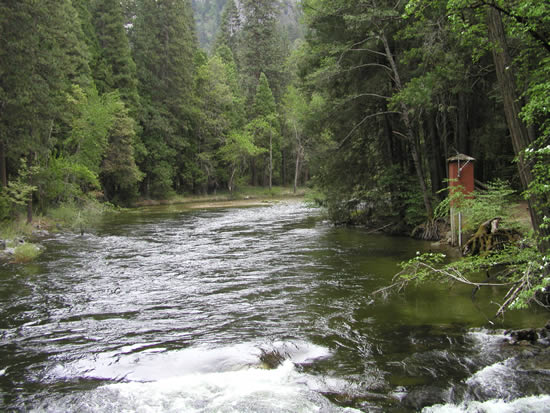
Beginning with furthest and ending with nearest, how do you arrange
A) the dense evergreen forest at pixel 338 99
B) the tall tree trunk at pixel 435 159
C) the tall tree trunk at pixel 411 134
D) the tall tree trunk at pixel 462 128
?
the tall tree trunk at pixel 435 159
the tall tree trunk at pixel 462 128
the tall tree trunk at pixel 411 134
the dense evergreen forest at pixel 338 99

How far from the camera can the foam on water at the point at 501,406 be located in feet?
14.3

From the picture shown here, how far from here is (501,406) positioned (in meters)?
4.45

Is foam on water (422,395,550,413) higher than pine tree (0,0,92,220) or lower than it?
lower

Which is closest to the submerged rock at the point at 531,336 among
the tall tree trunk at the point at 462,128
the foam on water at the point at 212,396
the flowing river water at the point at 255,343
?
the flowing river water at the point at 255,343

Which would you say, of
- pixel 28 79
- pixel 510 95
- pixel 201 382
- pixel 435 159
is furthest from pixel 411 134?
pixel 28 79

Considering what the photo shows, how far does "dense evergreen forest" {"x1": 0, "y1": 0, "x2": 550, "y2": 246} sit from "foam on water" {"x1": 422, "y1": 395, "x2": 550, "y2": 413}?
214 centimetres

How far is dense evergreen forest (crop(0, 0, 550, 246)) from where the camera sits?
6.32 meters

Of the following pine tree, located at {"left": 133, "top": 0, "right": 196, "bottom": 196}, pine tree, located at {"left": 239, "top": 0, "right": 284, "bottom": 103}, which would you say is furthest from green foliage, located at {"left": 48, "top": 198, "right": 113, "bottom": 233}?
pine tree, located at {"left": 239, "top": 0, "right": 284, "bottom": 103}

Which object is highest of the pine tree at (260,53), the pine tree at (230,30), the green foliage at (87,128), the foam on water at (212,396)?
the pine tree at (230,30)

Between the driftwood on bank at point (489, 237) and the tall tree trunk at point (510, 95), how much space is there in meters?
4.24

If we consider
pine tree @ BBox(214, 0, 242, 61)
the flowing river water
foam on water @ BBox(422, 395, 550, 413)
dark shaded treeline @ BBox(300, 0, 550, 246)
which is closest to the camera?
foam on water @ BBox(422, 395, 550, 413)

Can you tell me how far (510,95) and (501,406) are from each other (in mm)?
3993

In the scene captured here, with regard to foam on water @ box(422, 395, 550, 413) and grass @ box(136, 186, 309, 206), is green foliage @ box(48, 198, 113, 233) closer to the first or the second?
grass @ box(136, 186, 309, 206)

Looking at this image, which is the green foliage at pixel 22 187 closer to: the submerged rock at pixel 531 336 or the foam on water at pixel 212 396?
the foam on water at pixel 212 396
